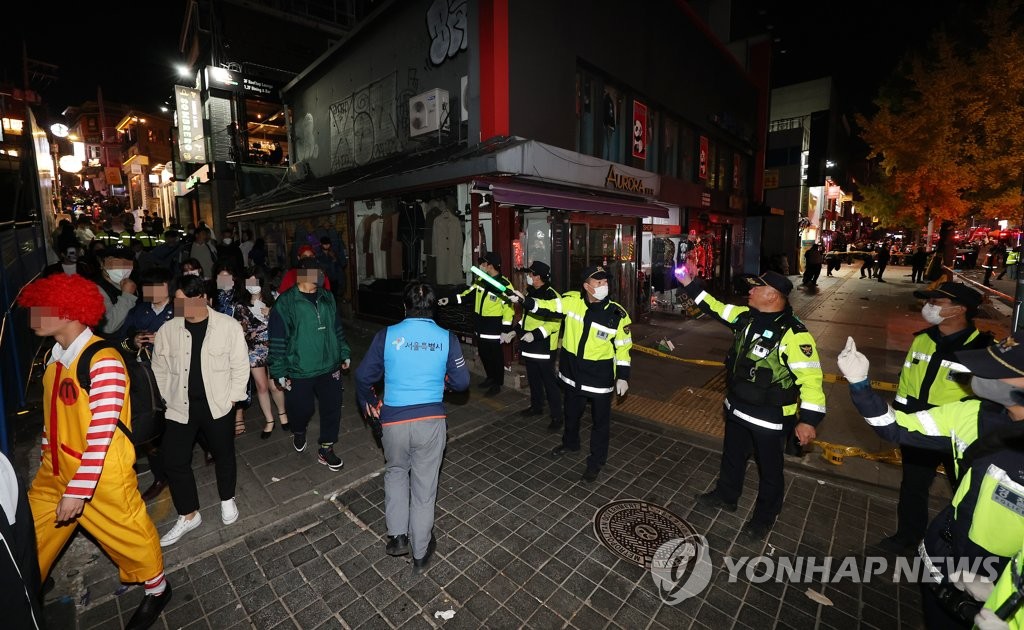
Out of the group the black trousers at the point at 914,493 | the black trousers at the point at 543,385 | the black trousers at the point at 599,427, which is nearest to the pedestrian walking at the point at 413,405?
the black trousers at the point at 599,427

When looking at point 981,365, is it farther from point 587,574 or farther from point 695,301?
point 587,574

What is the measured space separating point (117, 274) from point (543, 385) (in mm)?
5666

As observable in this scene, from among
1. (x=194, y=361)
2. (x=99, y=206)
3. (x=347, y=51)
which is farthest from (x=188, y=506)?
(x=99, y=206)

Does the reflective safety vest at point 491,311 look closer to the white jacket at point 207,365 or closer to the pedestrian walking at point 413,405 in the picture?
the pedestrian walking at point 413,405

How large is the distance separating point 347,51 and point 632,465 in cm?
1427

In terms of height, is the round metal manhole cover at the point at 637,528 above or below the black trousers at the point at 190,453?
below

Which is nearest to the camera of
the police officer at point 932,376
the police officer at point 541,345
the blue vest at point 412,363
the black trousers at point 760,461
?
the blue vest at point 412,363

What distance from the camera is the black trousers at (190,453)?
3.57 m

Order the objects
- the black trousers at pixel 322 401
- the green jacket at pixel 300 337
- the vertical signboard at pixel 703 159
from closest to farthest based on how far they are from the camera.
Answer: the green jacket at pixel 300 337
the black trousers at pixel 322 401
the vertical signboard at pixel 703 159

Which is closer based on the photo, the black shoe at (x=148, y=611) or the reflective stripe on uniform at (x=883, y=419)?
the reflective stripe on uniform at (x=883, y=419)

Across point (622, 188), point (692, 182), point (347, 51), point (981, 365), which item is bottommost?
point (981, 365)

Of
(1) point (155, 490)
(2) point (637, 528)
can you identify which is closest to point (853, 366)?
(2) point (637, 528)

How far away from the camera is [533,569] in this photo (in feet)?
11.5

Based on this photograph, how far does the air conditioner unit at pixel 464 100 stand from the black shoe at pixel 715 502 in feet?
27.5
